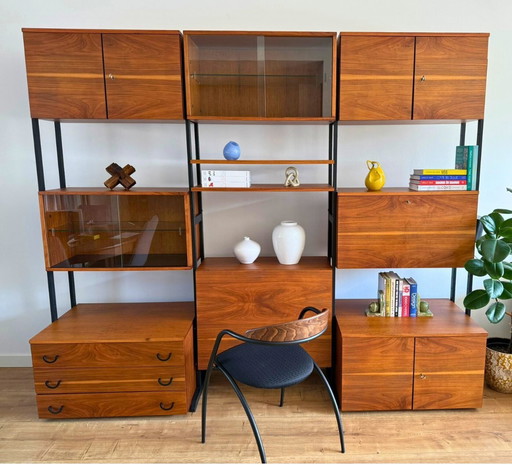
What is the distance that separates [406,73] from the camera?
204cm

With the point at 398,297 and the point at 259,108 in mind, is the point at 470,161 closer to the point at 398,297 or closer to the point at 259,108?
the point at 398,297

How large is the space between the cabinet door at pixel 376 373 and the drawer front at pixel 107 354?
0.93m

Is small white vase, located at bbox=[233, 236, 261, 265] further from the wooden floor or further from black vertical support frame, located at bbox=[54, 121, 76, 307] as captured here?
black vertical support frame, located at bbox=[54, 121, 76, 307]

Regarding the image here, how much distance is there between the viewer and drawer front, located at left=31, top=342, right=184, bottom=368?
2043 mm

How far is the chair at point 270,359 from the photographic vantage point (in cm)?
159

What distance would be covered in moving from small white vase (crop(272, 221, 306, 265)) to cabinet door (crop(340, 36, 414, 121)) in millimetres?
695

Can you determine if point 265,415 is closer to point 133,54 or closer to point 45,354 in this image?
point 45,354

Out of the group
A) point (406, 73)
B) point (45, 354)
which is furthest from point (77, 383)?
point (406, 73)

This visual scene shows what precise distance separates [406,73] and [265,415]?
204cm

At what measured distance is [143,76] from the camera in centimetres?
204

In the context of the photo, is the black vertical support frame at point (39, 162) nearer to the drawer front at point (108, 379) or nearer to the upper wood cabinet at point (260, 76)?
the drawer front at point (108, 379)

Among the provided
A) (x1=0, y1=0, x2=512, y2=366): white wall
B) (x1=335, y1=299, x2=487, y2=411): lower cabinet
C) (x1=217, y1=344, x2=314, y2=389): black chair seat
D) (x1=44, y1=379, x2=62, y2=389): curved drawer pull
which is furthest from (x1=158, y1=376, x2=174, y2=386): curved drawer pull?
(x1=335, y1=299, x2=487, y2=411): lower cabinet

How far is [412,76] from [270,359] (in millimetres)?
A: 1664

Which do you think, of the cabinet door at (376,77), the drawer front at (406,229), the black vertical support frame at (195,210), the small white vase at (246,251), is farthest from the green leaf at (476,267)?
the black vertical support frame at (195,210)
